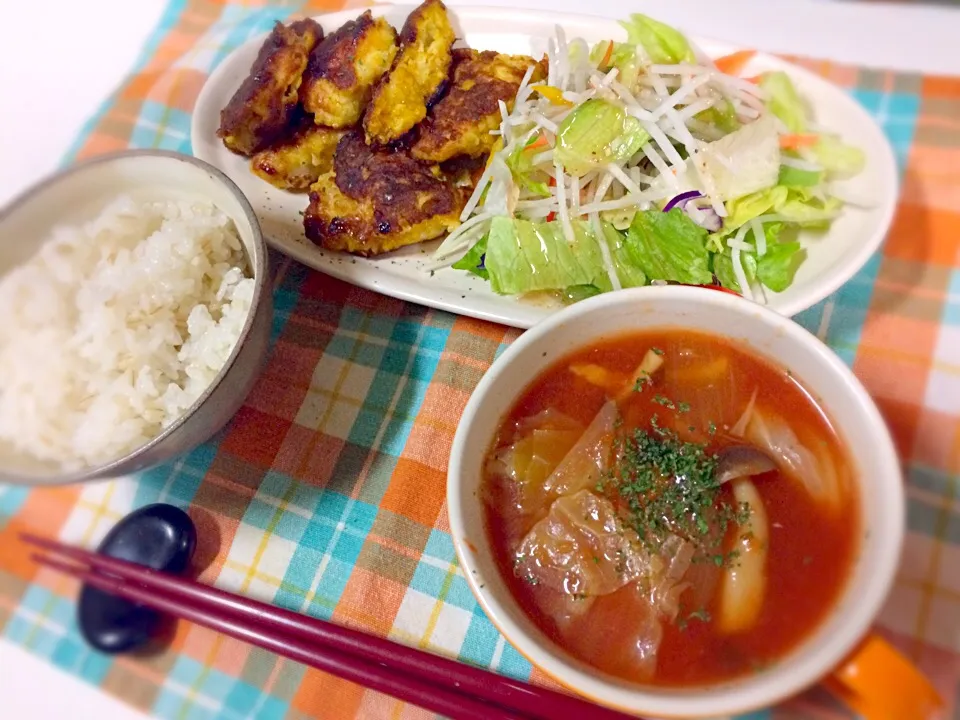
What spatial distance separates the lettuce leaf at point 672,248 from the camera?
1330 millimetres

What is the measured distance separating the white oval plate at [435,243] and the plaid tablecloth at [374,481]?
0.23 ft

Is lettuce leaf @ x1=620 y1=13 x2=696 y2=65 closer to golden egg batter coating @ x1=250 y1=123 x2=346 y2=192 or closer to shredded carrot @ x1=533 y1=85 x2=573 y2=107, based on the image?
shredded carrot @ x1=533 y1=85 x2=573 y2=107

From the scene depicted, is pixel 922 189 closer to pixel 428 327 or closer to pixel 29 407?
pixel 428 327

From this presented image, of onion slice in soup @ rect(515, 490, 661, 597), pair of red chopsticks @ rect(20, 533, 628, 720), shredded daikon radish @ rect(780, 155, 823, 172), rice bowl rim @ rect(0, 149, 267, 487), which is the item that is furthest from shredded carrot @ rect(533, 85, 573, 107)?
pair of red chopsticks @ rect(20, 533, 628, 720)

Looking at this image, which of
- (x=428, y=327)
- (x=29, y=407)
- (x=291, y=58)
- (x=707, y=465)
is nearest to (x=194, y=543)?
(x=29, y=407)

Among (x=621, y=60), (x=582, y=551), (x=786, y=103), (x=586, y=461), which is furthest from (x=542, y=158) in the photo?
(x=582, y=551)

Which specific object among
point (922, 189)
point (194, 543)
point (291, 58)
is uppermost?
point (291, 58)

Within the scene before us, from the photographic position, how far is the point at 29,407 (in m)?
1.12

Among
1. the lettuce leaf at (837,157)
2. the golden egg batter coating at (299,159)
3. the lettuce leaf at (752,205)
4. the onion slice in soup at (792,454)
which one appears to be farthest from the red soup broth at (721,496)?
the golden egg batter coating at (299,159)

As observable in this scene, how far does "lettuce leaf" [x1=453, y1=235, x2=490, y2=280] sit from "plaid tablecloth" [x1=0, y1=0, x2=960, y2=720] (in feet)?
0.34

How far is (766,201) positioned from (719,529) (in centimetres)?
73

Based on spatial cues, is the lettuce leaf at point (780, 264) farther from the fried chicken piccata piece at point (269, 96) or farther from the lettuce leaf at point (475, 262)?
the fried chicken piccata piece at point (269, 96)

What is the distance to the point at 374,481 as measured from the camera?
123 cm

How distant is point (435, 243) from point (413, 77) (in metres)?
0.36
